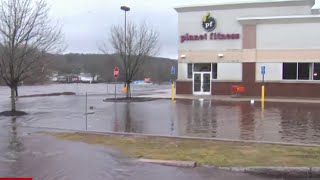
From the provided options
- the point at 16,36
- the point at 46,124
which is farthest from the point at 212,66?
the point at 46,124

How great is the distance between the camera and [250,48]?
135ft

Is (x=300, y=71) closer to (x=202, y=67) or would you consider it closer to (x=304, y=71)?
(x=304, y=71)

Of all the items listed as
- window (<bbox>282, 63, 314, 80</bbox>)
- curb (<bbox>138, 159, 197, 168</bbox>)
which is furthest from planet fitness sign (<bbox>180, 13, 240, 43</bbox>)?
curb (<bbox>138, 159, 197, 168</bbox>)

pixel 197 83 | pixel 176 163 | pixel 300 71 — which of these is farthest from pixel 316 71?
pixel 176 163

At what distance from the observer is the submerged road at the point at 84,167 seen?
9016 mm

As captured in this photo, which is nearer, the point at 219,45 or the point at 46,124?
the point at 46,124

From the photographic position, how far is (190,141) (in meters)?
13.3

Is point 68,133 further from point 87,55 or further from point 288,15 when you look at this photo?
point 87,55

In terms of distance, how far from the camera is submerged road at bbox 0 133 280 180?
9.02 m

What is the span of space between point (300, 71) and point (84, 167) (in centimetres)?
3283

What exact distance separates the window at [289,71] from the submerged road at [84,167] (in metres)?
30.2

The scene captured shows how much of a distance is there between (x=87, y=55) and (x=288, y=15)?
79.8 m

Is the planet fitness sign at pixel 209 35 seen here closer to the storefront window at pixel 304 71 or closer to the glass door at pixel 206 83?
the glass door at pixel 206 83

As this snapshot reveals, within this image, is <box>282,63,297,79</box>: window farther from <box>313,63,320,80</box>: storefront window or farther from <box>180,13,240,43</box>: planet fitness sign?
<box>180,13,240,43</box>: planet fitness sign
